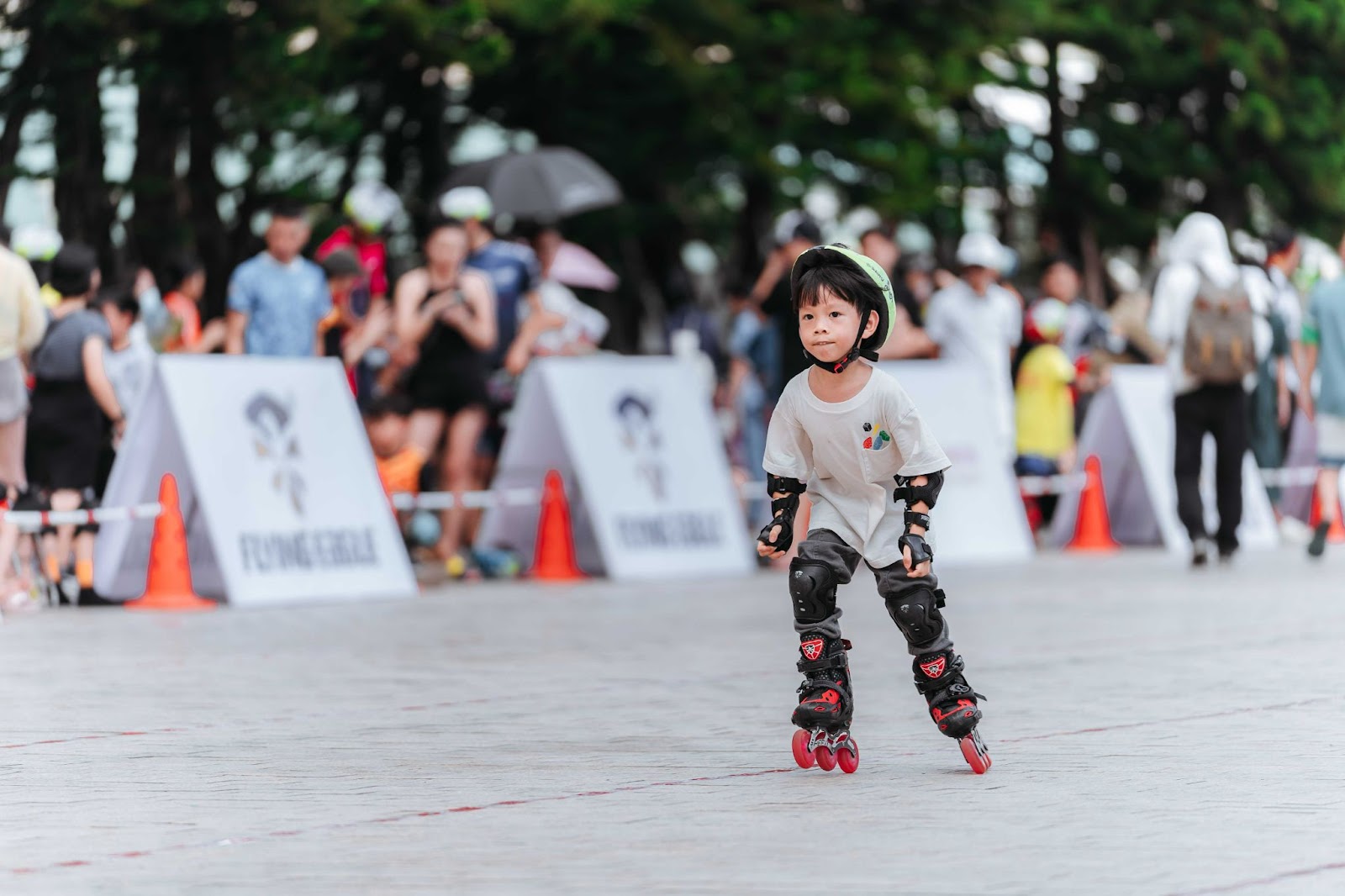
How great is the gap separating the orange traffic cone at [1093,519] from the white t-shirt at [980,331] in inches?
34.5

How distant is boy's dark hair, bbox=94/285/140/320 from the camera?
1411cm

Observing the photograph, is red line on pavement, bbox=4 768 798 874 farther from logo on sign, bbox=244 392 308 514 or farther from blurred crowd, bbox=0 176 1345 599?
logo on sign, bbox=244 392 308 514

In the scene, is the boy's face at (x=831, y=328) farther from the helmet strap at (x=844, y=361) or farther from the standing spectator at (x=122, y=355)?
the standing spectator at (x=122, y=355)

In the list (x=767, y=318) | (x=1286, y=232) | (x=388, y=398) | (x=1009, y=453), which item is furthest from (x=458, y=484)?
(x=1286, y=232)

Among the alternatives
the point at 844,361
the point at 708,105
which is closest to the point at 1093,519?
the point at 708,105

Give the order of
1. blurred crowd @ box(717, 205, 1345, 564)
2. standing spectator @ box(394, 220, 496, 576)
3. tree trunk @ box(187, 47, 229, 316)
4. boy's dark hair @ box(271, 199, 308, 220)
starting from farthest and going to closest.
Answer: tree trunk @ box(187, 47, 229, 316) → blurred crowd @ box(717, 205, 1345, 564) → standing spectator @ box(394, 220, 496, 576) → boy's dark hair @ box(271, 199, 308, 220)

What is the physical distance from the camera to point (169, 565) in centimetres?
1301

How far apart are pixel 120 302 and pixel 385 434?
2.11 meters

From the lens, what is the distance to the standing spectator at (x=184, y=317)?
1587 cm

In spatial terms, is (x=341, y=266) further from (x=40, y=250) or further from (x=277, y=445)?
(x=277, y=445)

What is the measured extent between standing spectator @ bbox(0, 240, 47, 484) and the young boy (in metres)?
6.82

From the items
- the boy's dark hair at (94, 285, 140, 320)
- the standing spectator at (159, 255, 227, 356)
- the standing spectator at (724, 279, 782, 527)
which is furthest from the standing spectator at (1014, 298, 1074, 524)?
the boy's dark hair at (94, 285, 140, 320)

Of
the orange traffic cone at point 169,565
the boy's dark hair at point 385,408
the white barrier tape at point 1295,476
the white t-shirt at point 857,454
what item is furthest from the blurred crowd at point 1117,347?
the white t-shirt at point 857,454

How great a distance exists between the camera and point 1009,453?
60.4 feet
